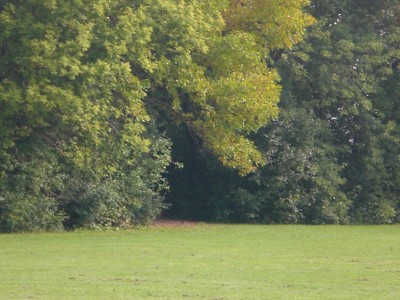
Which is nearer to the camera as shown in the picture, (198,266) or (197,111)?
(198,266)

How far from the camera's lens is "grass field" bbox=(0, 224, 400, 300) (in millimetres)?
14398

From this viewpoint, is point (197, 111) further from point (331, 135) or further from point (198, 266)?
point (198, 266)

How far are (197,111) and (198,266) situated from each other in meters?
13.4

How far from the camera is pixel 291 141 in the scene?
1372 inches

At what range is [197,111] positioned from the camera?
31.0 metres

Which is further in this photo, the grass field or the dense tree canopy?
the dense tree canopy

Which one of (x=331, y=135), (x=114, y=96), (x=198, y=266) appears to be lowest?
(x=198, y=266)

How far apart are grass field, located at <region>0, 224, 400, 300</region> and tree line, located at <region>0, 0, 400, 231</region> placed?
2.43 meters

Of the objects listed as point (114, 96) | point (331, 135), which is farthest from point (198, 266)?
point (331, 135)

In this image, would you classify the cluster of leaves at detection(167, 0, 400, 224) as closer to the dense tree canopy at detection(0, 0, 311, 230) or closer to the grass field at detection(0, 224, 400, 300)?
the dense tree canopy at detection(0, 0, 311, 230)

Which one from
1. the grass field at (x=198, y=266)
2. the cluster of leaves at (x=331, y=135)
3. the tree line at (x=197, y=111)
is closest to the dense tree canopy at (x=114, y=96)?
the tree line at (x=197, y=111)

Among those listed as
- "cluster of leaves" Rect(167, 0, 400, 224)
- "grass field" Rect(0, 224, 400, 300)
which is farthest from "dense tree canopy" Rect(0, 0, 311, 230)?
"cluster of leaves" Rect(167, 0, 400, 224)

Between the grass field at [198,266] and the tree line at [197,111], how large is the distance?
7.97 ft

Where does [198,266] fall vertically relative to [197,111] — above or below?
below
